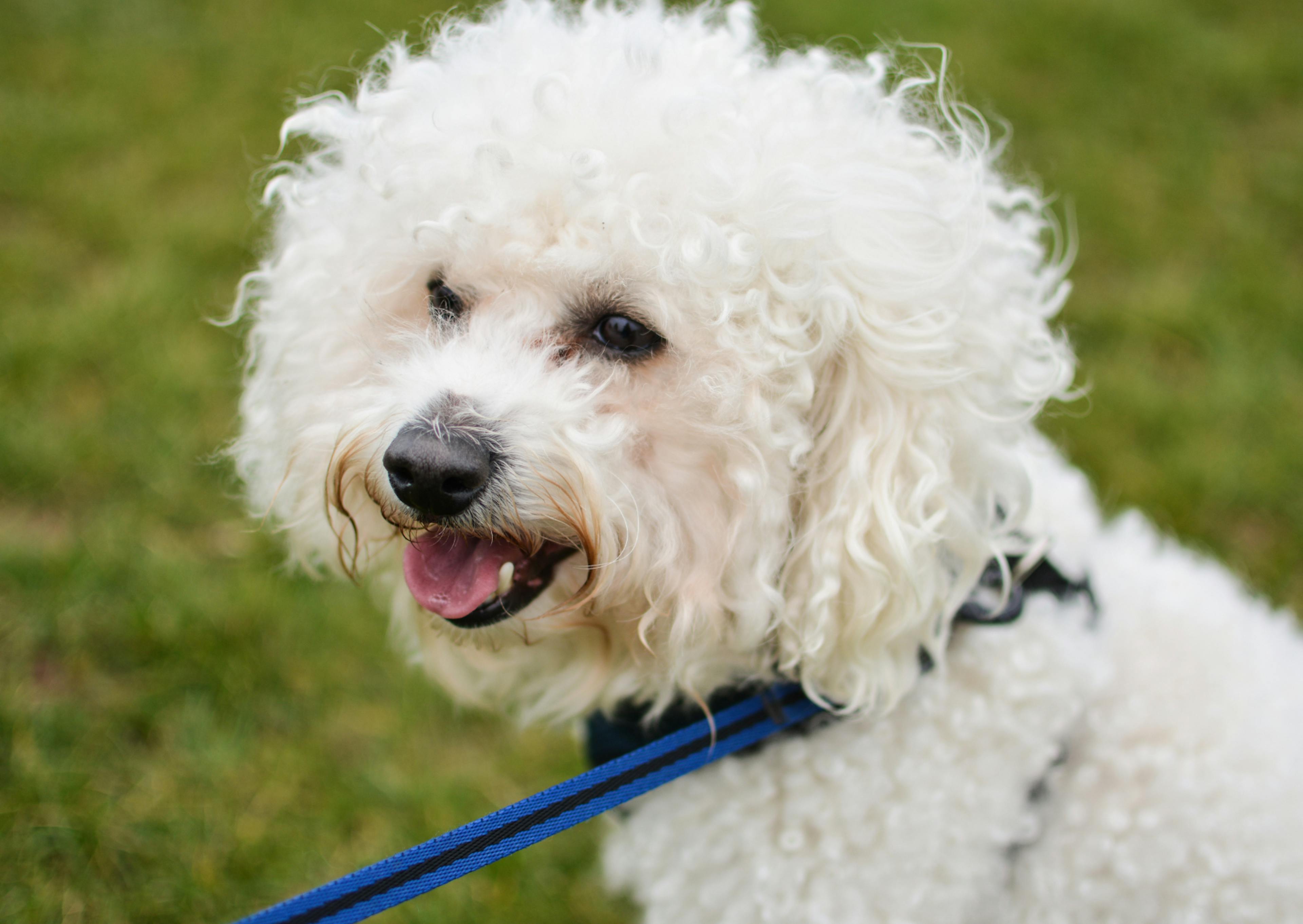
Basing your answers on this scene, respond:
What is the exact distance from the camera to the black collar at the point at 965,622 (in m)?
1.44

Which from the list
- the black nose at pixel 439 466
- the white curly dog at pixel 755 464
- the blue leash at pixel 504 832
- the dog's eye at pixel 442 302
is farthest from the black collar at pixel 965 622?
the dog's eye at pixel 442 302

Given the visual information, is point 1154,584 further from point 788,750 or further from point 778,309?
point 778,309

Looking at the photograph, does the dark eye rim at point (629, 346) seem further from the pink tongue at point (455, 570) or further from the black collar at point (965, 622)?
the black collar at point (965, 622)

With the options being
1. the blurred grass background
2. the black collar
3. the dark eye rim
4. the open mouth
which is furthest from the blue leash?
the blurred grass background

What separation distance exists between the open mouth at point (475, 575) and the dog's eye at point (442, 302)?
0.33 m

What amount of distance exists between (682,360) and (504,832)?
25.1 inches

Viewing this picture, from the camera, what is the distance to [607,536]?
1.27m

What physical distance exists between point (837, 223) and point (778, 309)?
0.14 meters

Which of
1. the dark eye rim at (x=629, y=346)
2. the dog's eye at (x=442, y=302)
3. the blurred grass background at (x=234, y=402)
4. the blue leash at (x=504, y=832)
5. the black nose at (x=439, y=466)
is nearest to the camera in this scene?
the blue leash at (x=504, y=832)

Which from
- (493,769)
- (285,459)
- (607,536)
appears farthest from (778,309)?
(493,769)

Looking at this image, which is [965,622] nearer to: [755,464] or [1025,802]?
[1025,802]

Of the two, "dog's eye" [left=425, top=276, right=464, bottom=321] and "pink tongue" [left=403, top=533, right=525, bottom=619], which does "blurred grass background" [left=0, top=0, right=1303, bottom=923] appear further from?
"pink tongue" [left=403, top=533, right=525, bottom=619]

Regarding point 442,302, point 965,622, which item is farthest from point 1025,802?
point 442,302

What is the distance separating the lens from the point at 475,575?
1.36m
